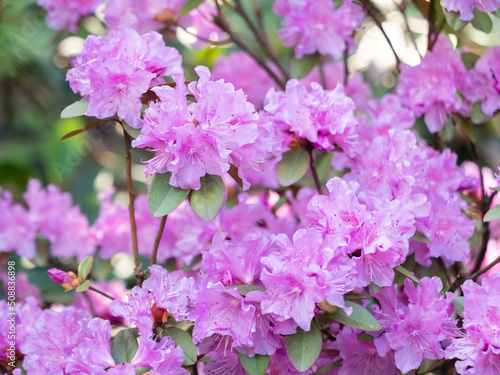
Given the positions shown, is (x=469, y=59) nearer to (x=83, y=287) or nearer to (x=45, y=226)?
(x=83, y=287)

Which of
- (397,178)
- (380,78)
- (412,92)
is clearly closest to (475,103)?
(412,92)

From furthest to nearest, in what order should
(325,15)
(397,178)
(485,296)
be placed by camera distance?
(325,15) < (397,178) < (485,296)

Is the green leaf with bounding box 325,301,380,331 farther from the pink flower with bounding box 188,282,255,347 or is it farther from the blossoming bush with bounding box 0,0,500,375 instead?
the pink flower with bounding box 188,282,255,347

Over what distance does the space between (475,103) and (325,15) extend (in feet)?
1.28

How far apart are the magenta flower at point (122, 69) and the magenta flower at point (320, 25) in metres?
0.49

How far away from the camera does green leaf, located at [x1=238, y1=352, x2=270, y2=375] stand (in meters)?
0.88

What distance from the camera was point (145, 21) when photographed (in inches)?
56.4

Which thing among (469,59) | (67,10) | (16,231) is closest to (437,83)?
(469,59)

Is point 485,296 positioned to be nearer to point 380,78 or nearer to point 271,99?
point 271,99

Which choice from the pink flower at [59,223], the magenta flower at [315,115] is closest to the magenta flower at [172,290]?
the magenta flower at [315,115]

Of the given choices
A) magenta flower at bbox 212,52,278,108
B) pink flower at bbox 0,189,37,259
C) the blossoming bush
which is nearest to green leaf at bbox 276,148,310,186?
the blossoming bush

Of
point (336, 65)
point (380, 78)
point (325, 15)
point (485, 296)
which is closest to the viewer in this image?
point (485, 296)

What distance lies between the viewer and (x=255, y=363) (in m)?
Result: 0.89

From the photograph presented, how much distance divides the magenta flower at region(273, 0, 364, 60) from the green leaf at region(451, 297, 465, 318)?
0.65 metres
